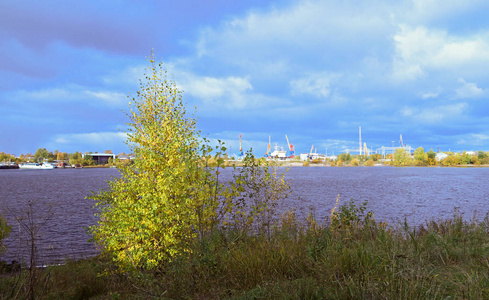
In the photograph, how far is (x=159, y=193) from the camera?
862cm

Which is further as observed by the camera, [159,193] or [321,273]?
[159,193]

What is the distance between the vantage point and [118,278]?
1015 cm

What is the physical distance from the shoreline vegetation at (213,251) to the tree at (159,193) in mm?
37

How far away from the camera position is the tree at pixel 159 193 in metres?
7.75

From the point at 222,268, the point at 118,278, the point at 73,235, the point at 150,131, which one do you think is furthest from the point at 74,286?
the point at 73,235

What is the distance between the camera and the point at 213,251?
7.00 metres

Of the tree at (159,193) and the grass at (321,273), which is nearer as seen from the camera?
the grass at (321,273)

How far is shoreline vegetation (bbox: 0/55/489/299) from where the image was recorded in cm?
490

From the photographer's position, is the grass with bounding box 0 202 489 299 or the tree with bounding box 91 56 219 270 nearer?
the grass with bounding box 0 202 489 299

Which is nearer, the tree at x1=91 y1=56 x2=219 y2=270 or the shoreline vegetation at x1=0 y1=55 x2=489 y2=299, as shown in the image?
the shoreline vegetation at x1=0 y1=55 x2=489 y2=299

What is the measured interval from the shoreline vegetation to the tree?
0.04 m

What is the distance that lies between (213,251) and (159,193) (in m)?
2.48

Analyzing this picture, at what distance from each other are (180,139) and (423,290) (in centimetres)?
738

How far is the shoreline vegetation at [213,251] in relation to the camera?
193 inches
